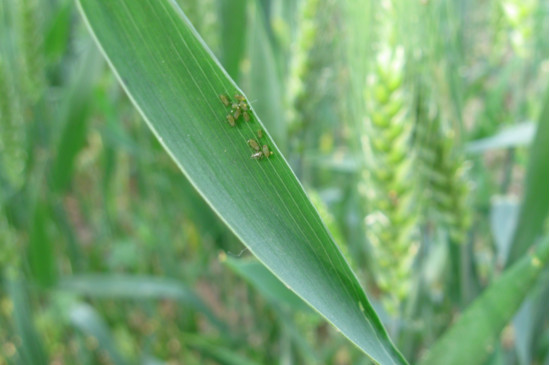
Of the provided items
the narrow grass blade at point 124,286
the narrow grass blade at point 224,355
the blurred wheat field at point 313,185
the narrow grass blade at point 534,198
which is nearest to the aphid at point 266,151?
the blurred wheat field at point 313,185

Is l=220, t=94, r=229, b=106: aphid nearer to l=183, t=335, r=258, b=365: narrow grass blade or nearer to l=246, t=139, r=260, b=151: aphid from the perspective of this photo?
l=246, t=139, r=260, b=151: aphid

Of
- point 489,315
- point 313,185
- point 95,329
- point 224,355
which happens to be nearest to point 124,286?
point 95,329

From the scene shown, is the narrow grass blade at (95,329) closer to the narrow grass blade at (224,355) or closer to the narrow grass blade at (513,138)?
the narrow grass blade at (224,355)

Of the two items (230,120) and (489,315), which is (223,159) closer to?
(230,120)

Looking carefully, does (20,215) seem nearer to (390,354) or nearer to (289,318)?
(289,318)

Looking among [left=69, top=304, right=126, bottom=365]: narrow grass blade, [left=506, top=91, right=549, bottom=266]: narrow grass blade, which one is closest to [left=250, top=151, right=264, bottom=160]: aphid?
[left=506, top=91, right=549, bottom=266]: narrow grass blade

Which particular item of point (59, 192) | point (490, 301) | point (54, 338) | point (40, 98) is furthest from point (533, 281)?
point (54, 338)
